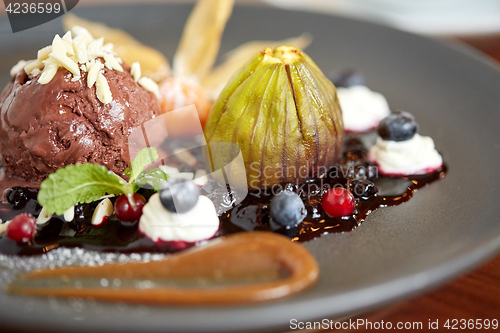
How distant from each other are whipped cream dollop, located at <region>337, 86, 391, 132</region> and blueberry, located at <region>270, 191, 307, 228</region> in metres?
0.82

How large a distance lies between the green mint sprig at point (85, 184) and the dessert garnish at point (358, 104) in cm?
108

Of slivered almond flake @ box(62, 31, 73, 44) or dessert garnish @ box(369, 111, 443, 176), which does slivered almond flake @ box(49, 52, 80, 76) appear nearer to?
slivered almond flake @ box(62, 31, 73, 44)

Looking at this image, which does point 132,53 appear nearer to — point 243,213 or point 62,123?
point 62,123

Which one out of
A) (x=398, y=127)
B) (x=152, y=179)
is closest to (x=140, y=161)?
(x=152, y=179)

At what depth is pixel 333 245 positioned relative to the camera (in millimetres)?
1499

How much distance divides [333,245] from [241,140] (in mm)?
550

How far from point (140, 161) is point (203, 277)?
556 millimetres

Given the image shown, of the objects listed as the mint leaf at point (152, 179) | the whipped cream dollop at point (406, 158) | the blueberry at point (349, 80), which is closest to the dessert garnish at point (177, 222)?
the mint leaf at point (152, 179)

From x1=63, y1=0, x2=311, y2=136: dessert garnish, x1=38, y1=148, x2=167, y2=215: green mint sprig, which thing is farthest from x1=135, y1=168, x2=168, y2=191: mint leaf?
x1=63, y1=0, x2=311, y2=136: dessert garnish

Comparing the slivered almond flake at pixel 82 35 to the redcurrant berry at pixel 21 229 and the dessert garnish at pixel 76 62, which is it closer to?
the dessert garnish at pixel 76 62

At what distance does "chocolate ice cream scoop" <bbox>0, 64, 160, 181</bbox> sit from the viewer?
1.66 metres

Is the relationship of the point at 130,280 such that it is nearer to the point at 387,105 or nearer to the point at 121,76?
the point at 121,76

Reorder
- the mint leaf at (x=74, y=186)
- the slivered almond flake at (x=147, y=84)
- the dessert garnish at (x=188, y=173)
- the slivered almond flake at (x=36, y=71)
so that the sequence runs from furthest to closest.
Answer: the slivered almond flake at (x=147, y=84) → the slivered almond flake at (x=36, y=71) → the mint leaf at (x=74, y=186) → the dessert garnish at (x=188, y=173)

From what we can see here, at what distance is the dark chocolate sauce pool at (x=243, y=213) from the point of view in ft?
4.93
